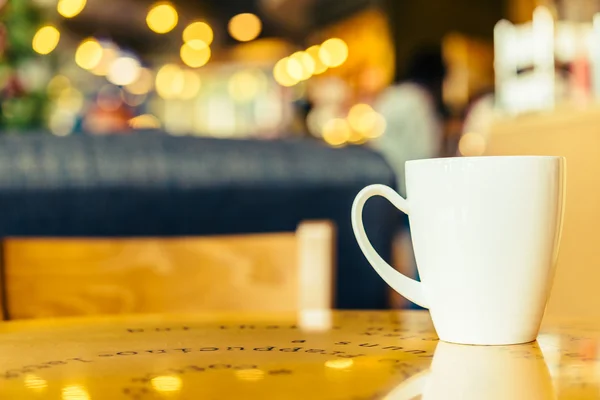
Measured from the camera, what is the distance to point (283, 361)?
440mm

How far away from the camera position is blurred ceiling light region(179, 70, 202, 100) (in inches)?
504

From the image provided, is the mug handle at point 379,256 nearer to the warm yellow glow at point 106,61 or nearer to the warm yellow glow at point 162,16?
the warm yellow glow at point 162,16

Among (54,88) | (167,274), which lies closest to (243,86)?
(54,88)

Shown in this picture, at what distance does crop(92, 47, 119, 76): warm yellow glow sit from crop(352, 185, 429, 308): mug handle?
1003 centimetres

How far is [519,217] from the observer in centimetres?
50

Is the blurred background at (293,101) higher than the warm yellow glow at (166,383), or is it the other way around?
the blurred background at (293,101)

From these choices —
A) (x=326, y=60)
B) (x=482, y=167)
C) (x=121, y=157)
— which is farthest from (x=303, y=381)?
(x=326, y=60)

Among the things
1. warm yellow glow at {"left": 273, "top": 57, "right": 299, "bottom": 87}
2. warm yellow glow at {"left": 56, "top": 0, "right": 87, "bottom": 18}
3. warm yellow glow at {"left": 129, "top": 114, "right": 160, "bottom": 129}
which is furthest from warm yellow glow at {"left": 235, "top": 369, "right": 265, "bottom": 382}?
warm yellow glow at {"left": 273, "top": 57, "right": 299, "bottom": 87}

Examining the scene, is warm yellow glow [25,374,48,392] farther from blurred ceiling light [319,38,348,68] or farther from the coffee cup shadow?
blurred ceiling light [319,38,348,68]

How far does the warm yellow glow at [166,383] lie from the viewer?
0.37 meters

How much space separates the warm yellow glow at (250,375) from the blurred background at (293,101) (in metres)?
0.49

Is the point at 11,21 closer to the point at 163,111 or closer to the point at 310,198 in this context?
the point at 310,198

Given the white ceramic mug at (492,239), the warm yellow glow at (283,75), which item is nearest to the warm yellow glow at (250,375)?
the white ceramic mug at (492,239)

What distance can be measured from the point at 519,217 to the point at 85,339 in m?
0.29
